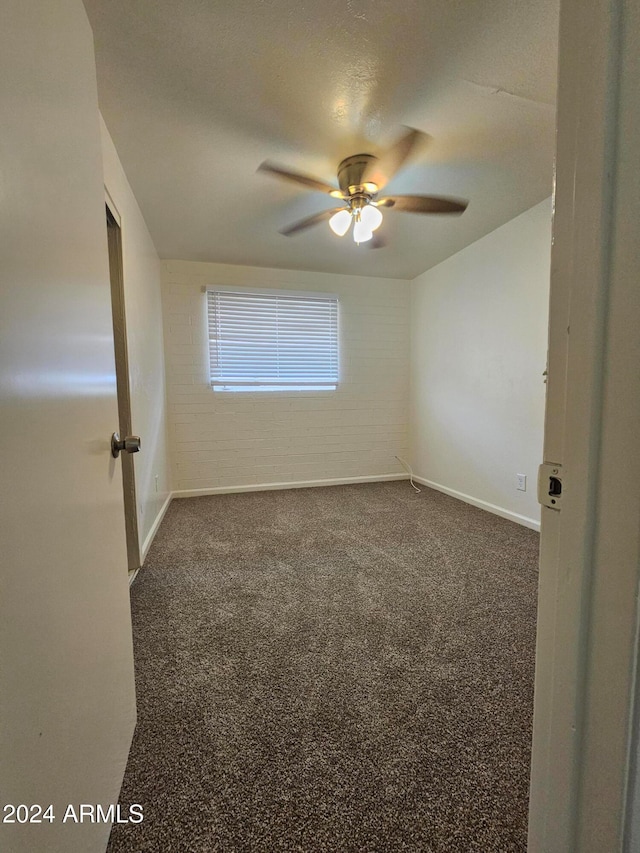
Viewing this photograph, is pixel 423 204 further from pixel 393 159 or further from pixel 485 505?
pixel 485 505

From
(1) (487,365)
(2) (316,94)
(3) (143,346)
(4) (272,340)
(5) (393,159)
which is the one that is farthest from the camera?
(4) (272,340)

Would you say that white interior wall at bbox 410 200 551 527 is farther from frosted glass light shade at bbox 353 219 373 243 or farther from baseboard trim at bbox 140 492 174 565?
baseboard trim at bbox 140 492 174 565

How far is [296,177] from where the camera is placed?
6.39 feet

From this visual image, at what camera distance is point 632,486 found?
0.35 m

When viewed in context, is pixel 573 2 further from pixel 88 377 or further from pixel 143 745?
pixel 143 745

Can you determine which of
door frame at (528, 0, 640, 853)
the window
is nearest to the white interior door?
door frame at (528, 0, 640, 853)

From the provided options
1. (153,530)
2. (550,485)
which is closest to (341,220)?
(550,485)

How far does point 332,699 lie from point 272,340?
3.18 metres

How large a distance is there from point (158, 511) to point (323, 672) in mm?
2061

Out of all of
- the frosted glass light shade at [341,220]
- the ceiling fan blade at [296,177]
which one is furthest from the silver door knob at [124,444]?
the frosted glass light shade at [341,220]

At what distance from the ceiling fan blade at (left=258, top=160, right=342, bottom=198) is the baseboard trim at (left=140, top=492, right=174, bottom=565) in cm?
235

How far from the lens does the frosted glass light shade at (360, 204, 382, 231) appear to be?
2100 millimetres

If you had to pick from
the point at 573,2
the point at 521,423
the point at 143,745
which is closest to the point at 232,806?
the point at 143,745

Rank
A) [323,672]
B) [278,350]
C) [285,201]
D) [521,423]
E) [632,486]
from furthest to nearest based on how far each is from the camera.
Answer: [278,350] < [521,423] < [285,201] < [323,672] < [632,486]
